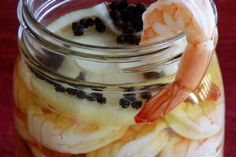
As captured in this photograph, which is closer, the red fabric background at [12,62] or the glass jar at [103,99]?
the glass jar at [103,99]

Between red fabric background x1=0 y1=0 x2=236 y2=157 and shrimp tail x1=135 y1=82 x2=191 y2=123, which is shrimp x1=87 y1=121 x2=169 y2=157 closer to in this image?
shrimp tail x1=135 y1=82 x2=191 y2=123

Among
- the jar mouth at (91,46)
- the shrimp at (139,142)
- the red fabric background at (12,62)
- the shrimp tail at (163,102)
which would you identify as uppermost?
the jar mouth at (91,46)

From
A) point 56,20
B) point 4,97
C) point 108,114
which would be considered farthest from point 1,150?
point 108,114

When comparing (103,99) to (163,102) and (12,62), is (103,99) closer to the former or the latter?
(163,102)

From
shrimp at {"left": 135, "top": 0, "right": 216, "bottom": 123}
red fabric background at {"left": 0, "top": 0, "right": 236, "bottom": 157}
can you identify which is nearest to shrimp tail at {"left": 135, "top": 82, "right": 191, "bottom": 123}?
shrimp at {"left": 135, "top": 0, "right": 216, "bottom": 123}

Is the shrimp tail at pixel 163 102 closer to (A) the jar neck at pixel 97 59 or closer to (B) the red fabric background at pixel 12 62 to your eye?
(A) the jar neck at pixel 97 59

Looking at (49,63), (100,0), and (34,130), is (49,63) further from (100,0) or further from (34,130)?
(100,0)

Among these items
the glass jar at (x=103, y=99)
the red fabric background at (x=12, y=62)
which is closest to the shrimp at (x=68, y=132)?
the glass jar at (x=103, y=99)

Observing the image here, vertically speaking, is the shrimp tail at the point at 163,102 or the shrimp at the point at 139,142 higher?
the shrimp tail at the point at 163,102
